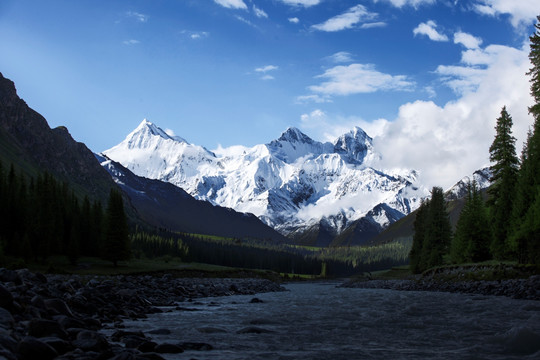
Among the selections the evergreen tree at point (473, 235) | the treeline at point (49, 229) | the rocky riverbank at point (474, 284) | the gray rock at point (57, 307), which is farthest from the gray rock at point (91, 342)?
the treeline at point (49, 229)

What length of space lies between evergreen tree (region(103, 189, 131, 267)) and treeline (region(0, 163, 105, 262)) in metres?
5.81

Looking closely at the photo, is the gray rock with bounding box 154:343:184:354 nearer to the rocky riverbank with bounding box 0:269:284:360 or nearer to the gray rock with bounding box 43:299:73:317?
the rocky riverbank with bounding box 0:269:284:360

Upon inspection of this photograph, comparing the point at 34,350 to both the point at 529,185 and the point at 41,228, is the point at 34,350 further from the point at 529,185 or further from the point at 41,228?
the point at 41,228

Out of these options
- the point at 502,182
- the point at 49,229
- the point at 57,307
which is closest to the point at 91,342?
the point at 57,307

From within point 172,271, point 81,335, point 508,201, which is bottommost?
point 172,271

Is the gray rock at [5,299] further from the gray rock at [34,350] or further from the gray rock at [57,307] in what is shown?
the gray rock at [34,350]

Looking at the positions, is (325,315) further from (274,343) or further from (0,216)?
(0,216)

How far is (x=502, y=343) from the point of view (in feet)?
56.7

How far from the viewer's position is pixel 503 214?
5938 cm

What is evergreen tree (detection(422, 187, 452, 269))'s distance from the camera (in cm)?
8644

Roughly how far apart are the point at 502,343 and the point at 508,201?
48.1 m

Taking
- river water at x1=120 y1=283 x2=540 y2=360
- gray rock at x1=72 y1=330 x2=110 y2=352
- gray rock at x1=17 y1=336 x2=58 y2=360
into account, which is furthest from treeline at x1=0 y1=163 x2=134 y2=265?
gray rock at x1=17 y1=336 x2=58 y2=360

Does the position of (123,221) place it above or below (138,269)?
above

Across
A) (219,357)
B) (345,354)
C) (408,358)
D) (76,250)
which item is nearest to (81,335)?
(219,357)
